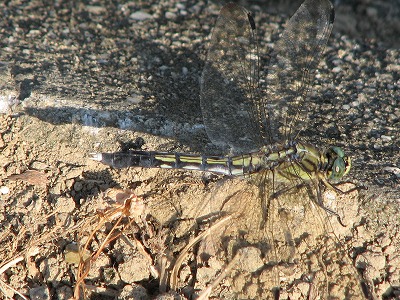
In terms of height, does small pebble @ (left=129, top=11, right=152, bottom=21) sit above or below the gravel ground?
above

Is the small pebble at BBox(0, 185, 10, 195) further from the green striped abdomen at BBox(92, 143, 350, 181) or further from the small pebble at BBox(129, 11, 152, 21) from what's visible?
the small pebble at BBox(129, 11, 152, 21)

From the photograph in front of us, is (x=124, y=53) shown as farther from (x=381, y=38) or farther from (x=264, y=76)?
(x=381, y=38)

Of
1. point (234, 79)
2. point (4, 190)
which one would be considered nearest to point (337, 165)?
point (234, 79)

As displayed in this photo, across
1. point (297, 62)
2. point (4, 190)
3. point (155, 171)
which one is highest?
point (297, 62)

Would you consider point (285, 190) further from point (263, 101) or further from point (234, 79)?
point (234, 79)

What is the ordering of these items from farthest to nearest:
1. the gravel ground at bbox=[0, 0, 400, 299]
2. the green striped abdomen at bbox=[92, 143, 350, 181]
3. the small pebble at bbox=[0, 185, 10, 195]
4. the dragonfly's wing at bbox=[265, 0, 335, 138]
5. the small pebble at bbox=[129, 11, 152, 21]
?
the small pebble at bbox=[129, 11, 152, 21], the dragonfly's wing at bbox=[265, 0, 335, 138], the green striped abdomen at bbox=[92, 143, 350, 181], the small pebble at bbox=[0, 185, 10, 195], the gravel ground at bbox=[0, 0, 400, 299]

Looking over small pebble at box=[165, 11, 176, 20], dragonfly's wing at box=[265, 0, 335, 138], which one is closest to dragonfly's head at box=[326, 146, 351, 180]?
dragonfly's wing at box=[265, 0, 335, 138]

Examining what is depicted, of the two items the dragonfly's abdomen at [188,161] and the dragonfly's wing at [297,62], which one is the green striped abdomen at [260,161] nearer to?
the dragonfly's abdomen at [188,161]
